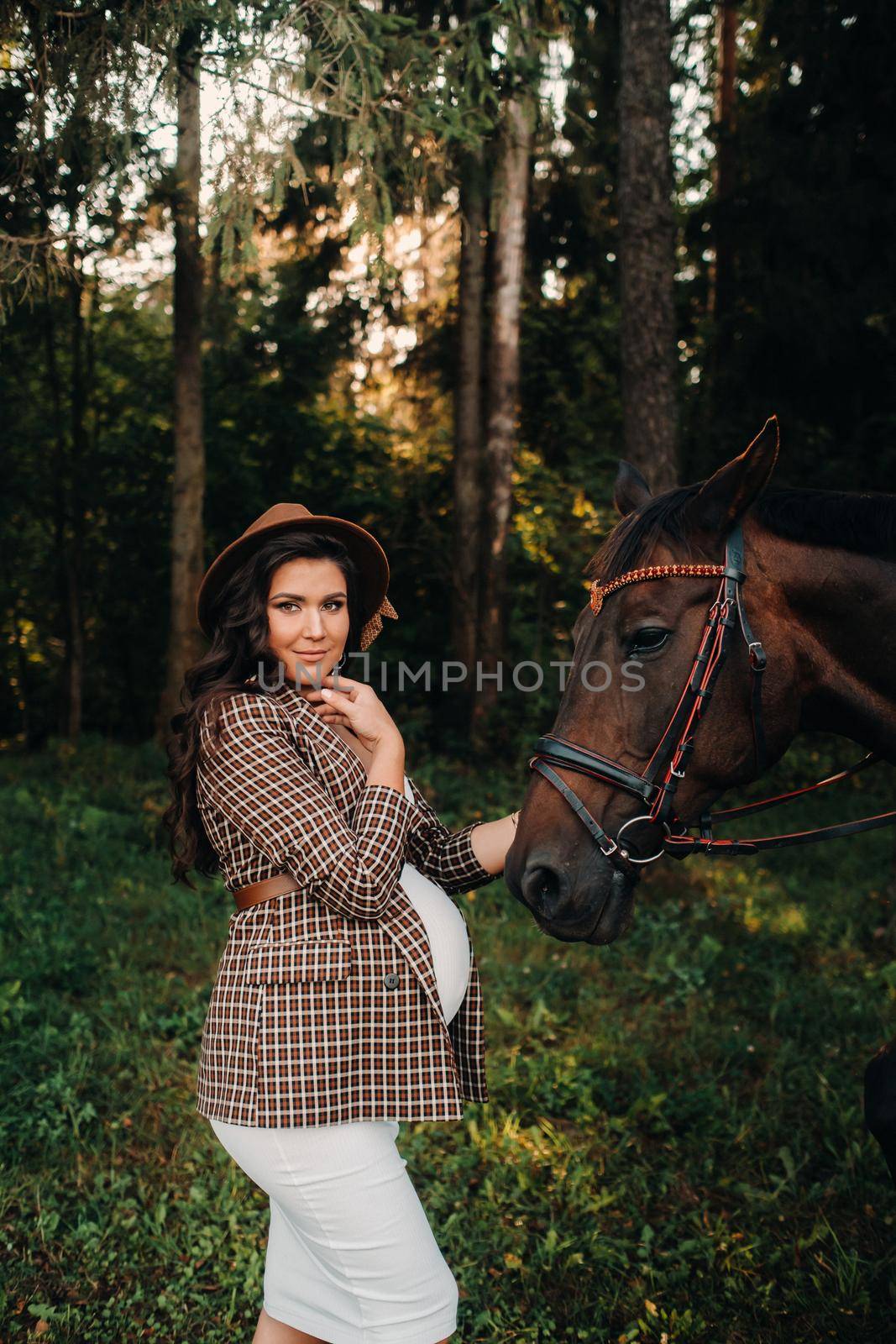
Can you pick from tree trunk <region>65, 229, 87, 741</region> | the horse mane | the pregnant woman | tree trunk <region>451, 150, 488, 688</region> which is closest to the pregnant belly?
the pregnant woman

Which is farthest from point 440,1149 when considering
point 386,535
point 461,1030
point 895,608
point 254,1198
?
point 386,535

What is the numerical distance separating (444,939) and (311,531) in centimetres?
102

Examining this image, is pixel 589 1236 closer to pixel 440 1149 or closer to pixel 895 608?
pixel 440 1149

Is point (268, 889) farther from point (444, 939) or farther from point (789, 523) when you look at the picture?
point (789, 523)

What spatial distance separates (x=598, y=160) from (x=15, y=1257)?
1326 cm

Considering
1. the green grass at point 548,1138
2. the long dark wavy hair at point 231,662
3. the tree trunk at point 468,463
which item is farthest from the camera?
the tree trunk at point 468,463

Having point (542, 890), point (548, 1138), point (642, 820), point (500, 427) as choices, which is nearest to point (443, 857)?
point (542, 890)

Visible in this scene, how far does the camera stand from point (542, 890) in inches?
77.7

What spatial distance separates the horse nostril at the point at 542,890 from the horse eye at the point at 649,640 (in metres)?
0.52

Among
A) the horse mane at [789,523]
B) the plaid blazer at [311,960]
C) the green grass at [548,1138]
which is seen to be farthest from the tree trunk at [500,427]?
the plaid blazer at [311,960]

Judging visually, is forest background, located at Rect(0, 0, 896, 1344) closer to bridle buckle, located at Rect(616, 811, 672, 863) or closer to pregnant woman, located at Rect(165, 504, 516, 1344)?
pregnant woman, located at Rect(165, 504, 516, 1344)

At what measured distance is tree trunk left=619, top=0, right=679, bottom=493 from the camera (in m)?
5.84

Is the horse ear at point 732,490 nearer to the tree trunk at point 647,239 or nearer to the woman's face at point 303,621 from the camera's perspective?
the woman's face at point 303,621

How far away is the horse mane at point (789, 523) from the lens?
212 cm
